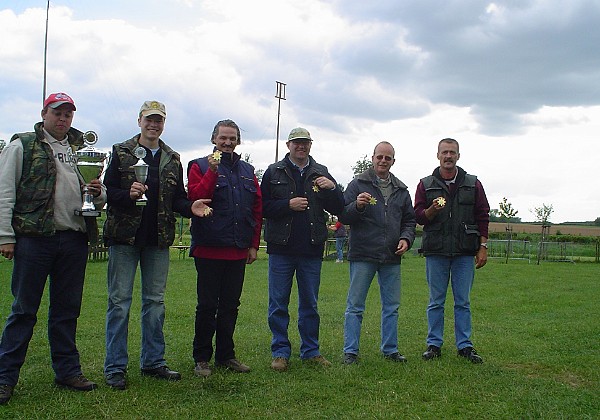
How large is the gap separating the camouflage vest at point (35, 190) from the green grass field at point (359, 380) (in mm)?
1287

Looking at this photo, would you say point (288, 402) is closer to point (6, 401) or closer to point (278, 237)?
point (278, 237)

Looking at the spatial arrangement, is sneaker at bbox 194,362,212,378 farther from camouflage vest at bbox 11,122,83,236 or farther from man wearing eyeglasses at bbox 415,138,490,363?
man wearing eyeglasses at bbox 415,138,490,363

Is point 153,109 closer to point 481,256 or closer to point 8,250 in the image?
point 8,250

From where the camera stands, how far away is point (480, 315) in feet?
31.8

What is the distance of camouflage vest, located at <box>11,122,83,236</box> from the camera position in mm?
4488

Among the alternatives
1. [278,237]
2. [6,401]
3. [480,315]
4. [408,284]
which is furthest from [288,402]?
[408,284]

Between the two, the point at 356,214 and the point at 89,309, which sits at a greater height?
the point at 356,214

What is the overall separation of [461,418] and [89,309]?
6935 mm


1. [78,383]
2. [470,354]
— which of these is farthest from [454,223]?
[78,383]

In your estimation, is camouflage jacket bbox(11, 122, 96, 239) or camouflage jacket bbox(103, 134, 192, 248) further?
camouflage jacket bbox(103, 134, 192, 248)

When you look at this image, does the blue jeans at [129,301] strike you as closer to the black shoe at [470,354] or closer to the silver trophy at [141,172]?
the silver trophy at [141,172]

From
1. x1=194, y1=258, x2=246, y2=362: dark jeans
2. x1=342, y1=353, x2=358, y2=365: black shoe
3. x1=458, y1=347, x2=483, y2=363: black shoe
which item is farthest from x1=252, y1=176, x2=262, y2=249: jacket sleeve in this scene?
x1=458, y1=347, x2=483, y2=363: black shoe

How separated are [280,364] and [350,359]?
742 millimetres

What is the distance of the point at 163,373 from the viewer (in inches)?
203
